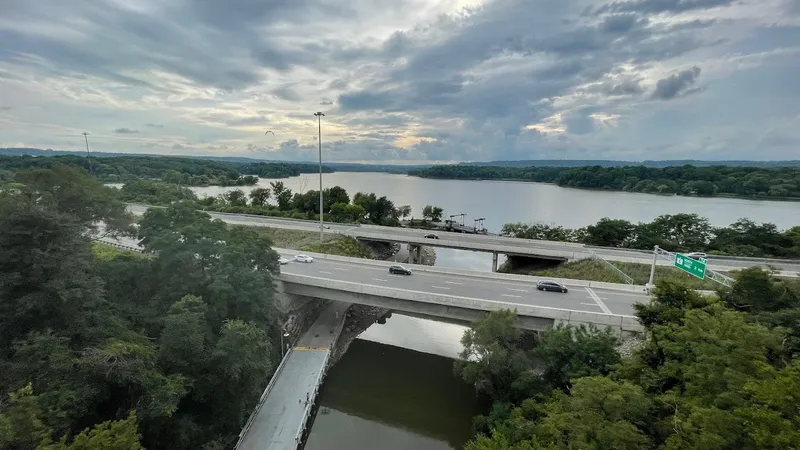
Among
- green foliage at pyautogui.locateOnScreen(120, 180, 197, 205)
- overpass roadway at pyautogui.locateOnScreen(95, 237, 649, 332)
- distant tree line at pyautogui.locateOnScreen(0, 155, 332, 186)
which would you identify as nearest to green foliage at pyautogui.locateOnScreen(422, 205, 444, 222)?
overpass roadway at pyautogui.locateOnScreen(95, 237, 649, 332)

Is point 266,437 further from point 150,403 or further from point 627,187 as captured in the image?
point 627,187

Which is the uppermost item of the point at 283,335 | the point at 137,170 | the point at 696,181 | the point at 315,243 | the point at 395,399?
the point at 696,181

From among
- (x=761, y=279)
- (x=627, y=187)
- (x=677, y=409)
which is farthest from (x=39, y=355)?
(x=627, y=187)

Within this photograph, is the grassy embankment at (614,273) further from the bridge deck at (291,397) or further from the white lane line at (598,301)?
the bridge deck at (291,397)

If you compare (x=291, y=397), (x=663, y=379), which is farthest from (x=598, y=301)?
(x=291, y=397)

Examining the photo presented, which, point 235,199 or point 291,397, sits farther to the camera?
point 235,199

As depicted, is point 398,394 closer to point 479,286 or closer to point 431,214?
point 479,286

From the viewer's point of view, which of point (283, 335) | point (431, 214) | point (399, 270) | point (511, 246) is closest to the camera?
point (283, 335)

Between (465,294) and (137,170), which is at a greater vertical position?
(137,170)
